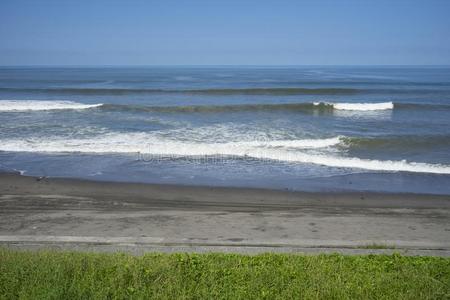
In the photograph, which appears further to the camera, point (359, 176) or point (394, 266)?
point (359, 176)

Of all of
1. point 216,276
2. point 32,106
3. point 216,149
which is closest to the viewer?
point 216,276

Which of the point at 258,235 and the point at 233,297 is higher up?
the point at 233,297

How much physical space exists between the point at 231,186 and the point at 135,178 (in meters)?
2.94

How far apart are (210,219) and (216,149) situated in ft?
25.8

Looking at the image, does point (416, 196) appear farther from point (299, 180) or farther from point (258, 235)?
point (258, 235)

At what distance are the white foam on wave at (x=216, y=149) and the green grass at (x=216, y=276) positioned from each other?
9.36 meters

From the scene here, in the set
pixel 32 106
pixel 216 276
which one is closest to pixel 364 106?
pixel 32 106

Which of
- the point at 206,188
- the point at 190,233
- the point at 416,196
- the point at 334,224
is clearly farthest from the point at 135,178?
the point at 416,196

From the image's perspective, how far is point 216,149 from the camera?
16.7 meters

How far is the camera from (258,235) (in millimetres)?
7805

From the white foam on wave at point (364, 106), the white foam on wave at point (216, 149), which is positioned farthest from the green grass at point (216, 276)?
the white foam on wave at point (364, 106)

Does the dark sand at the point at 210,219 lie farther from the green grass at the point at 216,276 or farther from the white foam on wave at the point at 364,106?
the white foam on wave at the point at 364,106

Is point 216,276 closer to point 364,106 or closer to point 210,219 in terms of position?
point 210,219

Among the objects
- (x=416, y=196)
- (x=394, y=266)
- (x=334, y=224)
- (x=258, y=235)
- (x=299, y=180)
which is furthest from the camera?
(x=299, y=180)
